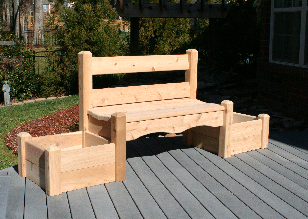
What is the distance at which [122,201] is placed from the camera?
145 inches

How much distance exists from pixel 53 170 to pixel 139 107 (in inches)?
59.9

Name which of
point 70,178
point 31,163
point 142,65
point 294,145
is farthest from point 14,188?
point 294,145

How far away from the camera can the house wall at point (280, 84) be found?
23.6ft

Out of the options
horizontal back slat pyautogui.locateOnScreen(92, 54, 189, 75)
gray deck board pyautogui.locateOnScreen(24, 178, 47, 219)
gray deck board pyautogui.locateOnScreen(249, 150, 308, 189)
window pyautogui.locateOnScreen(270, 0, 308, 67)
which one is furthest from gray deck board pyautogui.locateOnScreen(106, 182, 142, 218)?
window pyautogui.locateOnScreen(270, 0, 308, 67)

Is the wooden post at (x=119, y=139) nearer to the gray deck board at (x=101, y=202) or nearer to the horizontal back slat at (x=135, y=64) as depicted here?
the gray deck board at (x=101, y=202)

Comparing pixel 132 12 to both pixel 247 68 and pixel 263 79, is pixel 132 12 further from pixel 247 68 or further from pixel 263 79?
pixel 247 68

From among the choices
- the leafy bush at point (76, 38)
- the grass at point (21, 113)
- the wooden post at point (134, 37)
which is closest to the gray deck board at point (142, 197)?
the grass at point (21, 113)

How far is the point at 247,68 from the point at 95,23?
488 cm

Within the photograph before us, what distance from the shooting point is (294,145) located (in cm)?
564

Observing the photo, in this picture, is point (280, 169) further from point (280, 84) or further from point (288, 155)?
point (280, 84)

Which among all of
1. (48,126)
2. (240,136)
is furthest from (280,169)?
(48,126)

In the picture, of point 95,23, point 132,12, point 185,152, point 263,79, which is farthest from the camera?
point 95,23

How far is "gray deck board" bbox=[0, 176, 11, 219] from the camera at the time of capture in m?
3.45

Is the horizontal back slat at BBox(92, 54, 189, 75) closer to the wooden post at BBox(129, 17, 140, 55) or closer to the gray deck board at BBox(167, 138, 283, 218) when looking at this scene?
the gray deck board at BBox(167, 138, 283, 218)
